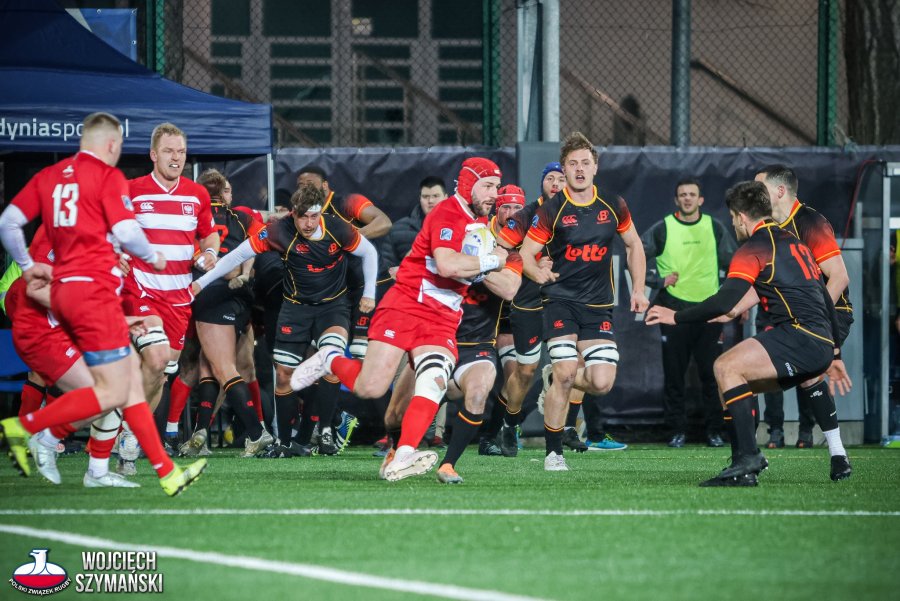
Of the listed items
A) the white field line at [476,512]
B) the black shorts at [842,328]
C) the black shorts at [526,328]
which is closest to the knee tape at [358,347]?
the black shorts at [526,328]

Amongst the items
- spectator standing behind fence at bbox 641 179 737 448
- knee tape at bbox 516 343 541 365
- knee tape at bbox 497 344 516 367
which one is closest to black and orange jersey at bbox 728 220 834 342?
knee tape at bbox 516 343 541 365

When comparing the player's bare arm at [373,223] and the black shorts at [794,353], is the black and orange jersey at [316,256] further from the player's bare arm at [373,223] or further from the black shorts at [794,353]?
the black shorts at [794,353]

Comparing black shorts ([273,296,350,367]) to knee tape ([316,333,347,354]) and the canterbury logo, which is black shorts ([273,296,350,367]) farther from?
the canterbury logo

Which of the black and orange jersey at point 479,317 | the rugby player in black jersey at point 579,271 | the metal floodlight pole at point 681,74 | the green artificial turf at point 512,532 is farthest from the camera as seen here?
the metal floodlight pole at point 681,74

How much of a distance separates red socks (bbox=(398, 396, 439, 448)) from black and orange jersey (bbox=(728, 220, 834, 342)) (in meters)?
2.01

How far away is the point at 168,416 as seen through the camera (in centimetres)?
1104

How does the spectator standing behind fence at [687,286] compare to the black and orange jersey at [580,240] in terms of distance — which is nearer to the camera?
the black and orange jersey at [580,240]

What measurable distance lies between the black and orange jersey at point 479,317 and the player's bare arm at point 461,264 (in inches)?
59.8

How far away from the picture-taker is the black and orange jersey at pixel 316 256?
10797 mm

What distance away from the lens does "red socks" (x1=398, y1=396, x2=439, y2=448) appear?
8.02 meters

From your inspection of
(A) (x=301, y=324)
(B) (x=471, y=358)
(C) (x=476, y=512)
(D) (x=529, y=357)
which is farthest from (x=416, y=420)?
(A) (x=301, y=324)

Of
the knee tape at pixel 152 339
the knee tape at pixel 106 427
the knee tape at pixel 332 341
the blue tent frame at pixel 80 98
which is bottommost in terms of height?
the knee tape at pixel 106 427

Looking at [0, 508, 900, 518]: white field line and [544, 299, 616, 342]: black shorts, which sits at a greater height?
[544, 299, 616, 342]: black shorts

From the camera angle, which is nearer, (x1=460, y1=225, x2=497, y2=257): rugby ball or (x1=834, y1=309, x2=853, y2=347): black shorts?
(x1=460, y1=225, x2=497, y2=257): rugby ball
